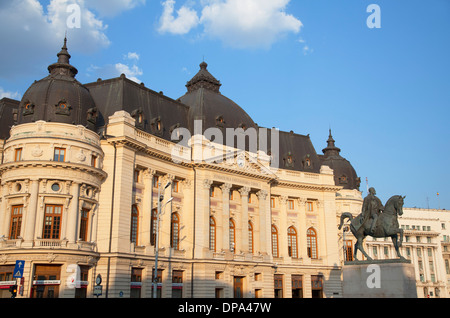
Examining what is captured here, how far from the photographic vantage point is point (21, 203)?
136ft

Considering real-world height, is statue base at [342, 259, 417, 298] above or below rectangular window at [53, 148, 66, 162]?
below

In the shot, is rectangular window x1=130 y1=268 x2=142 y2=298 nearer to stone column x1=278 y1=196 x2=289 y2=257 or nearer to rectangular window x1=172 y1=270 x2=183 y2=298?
rectangular window x1=172 y1=270 x2=183 y2=298

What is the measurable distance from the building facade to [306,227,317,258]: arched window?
0.16 metres

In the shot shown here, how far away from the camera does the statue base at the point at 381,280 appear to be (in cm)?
2650

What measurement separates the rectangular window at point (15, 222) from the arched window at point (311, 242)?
38.9m

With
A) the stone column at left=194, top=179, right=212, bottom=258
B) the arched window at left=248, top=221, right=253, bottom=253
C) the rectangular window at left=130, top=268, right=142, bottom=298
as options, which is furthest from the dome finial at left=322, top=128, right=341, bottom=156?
the rectangular window at left=130, top=268, right=142, bottom=298

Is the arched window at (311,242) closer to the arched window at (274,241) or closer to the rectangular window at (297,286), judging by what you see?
the rectangular window at (297,286)

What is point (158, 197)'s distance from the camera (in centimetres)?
4928

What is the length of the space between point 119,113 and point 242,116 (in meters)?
21.7

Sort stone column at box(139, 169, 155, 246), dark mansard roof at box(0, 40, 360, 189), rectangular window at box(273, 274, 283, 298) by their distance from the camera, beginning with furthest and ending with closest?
1. rectangular window at box(273, 274, 283, 298)
2. stone column at box(139, 169, 155, 246)
3. dark mansard roof at box(0, 40, 360, 189)

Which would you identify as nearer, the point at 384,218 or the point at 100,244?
the point at 384,218

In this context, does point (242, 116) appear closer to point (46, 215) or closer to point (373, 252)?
point (46, 215)

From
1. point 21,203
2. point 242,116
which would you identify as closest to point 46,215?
point 21,203

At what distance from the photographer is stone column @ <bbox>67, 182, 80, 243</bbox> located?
4147 cm
